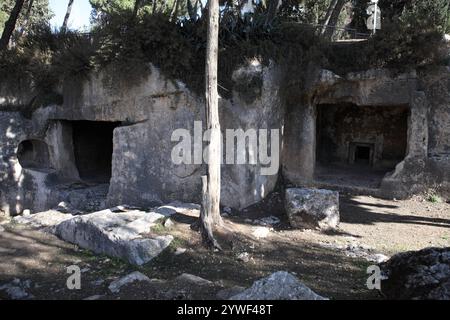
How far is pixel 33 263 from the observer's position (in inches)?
234

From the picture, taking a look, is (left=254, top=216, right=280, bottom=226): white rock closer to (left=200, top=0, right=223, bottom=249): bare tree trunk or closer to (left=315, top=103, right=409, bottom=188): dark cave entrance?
(left=200, top=0, right=223, bottom=249): bare tree trunk

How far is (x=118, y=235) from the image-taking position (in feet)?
20.2

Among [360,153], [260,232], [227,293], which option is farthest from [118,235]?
[360,153]

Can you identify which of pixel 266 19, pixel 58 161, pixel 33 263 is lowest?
pixel 33 263

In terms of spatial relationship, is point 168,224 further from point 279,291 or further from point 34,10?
point 34,10

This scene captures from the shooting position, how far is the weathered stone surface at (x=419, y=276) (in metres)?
3.49

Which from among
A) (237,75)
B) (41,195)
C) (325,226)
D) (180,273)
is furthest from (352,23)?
(180,273)

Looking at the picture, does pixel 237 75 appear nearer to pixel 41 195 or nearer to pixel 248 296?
pixel 248 296

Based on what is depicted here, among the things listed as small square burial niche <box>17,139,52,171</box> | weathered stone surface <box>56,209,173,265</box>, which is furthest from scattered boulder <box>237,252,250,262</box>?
small square burial niche <box>17,139,52,171</box>

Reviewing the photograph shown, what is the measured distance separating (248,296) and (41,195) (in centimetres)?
911

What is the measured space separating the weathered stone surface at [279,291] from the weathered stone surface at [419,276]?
2.81ft

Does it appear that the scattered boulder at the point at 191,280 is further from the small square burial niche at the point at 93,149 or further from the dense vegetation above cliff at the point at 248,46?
the small square burial niche at the point at 93,149

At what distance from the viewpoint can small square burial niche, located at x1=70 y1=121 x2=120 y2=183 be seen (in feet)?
40.8

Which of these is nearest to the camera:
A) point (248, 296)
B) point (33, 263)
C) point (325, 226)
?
point (248, 296)
